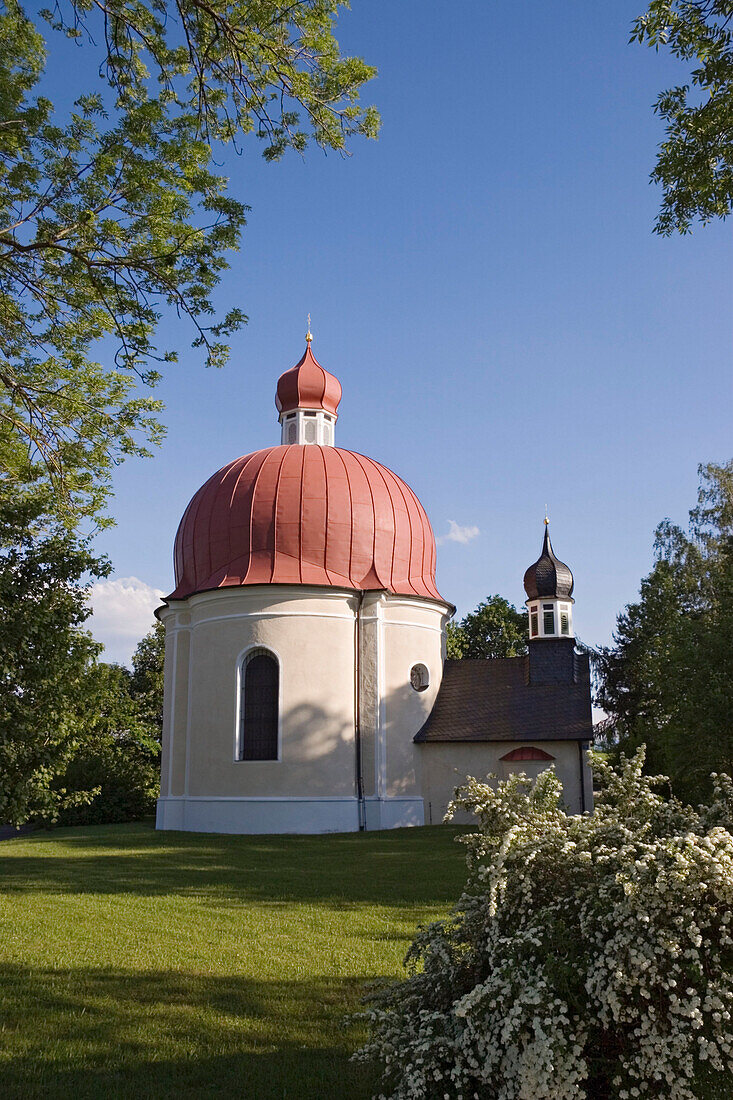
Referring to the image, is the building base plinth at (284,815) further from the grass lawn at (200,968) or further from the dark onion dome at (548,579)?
the dark onion dome at (548,579)

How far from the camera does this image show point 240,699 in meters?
22.6

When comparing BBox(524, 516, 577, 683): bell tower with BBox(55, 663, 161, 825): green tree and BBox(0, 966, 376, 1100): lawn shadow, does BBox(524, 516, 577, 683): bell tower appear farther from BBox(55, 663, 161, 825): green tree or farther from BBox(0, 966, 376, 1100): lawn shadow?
BBox(0, 966, 376, 1100): lawn shadow

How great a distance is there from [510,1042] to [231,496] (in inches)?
844

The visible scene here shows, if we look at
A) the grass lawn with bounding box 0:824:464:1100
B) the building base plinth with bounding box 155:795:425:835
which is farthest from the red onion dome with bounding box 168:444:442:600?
the grass lawn with bounding box 0:824:464:1100

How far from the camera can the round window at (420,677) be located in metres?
25.0

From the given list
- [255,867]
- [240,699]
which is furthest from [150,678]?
[255,867]

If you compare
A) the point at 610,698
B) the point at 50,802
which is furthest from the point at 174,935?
the point at 610,698

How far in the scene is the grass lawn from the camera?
16.8 ft

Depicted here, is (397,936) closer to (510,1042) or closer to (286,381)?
(510,1042)

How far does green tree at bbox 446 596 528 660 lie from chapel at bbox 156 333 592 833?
47.5 feet

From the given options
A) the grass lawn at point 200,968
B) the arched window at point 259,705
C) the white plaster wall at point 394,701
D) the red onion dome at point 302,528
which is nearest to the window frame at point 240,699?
the arched window at point 259,705

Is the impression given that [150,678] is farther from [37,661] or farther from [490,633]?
[37,661]

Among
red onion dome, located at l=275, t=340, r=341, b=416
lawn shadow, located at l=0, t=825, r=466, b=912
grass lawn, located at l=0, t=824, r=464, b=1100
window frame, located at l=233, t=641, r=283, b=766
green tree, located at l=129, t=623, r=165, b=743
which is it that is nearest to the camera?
grass lawn, located at l=0, t=824, r=464, b=1100

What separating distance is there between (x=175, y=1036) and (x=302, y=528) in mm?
18448
